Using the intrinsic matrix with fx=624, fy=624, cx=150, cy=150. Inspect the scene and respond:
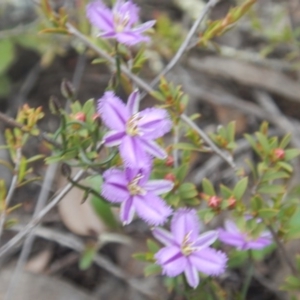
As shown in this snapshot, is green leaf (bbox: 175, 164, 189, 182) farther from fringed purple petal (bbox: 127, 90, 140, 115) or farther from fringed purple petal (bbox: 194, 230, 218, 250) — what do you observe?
fringed purple petal (bbox: 127, 90, 140, 115)

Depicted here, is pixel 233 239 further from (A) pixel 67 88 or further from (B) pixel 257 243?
(A) pixel 67 88

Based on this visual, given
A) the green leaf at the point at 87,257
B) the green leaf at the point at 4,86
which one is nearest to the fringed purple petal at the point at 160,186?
the green leaf at the point at 87,257

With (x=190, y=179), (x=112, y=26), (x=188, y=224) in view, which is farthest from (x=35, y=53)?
(x=188, y=224)

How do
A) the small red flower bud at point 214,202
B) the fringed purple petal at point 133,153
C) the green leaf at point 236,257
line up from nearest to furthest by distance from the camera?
the fringed purple petal at point 133,153 < the small red flower bud at point 214,202 < the green leaf at point 236,257

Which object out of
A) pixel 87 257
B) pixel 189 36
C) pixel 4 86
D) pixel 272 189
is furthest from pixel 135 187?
pixel 4 86

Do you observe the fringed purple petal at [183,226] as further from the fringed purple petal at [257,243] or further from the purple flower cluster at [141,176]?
the fringed purple petal at [257,243]

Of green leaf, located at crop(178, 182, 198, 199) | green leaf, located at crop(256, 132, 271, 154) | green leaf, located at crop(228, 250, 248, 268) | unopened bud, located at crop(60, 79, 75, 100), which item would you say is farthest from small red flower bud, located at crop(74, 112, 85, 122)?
green leaf, located at crop(228, 250, 248, 268)
